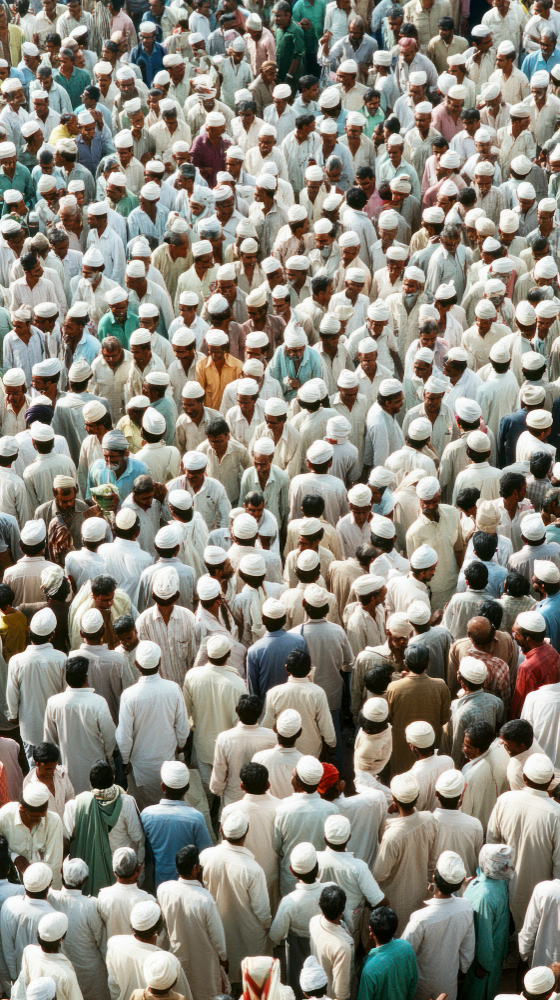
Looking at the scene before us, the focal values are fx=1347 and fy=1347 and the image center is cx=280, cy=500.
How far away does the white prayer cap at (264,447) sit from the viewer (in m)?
7.39

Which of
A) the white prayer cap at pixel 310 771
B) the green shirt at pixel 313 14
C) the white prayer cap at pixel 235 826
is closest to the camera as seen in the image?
the white prayer cap at pixel 235 826

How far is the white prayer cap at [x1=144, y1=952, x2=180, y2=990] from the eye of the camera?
15.3 feet

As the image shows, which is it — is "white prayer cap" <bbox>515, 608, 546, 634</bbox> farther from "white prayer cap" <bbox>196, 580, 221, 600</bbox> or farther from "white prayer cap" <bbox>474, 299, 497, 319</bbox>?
"white prayer cap" <bbox>474, 299, 497, 319</bbox>

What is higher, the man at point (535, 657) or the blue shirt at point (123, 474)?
the blue shirt at point (123, 474)

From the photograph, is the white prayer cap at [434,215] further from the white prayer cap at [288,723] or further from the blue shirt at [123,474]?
the white prayer cap at [288,723]

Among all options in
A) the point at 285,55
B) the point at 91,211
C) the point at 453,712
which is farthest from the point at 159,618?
the point at 285,55

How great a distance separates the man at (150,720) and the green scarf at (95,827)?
500mm

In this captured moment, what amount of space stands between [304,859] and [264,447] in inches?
115

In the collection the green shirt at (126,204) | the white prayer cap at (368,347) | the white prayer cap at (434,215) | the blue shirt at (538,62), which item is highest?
the blue shirt at (538,62)

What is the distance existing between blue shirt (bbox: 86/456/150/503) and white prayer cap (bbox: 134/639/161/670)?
1660mm

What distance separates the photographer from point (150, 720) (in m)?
6.02

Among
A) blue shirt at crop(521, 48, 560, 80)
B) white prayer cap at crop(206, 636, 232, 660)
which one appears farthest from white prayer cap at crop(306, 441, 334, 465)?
blue shirt at crop(521, 48, 560, 80)

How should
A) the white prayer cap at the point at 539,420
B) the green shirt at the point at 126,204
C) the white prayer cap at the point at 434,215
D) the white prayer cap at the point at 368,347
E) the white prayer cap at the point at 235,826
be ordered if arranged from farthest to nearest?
the green shirt at the point at 126,204 < the white prayer cap at the point at 434,215 < the white prayer cap at the point at 368,347 < the white prayer cap at the point at 539,420 < the white prayer cap at the point at 235,826

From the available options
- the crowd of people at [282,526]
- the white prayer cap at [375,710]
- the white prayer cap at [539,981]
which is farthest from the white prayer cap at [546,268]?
the white prayer cap at [539,981]
